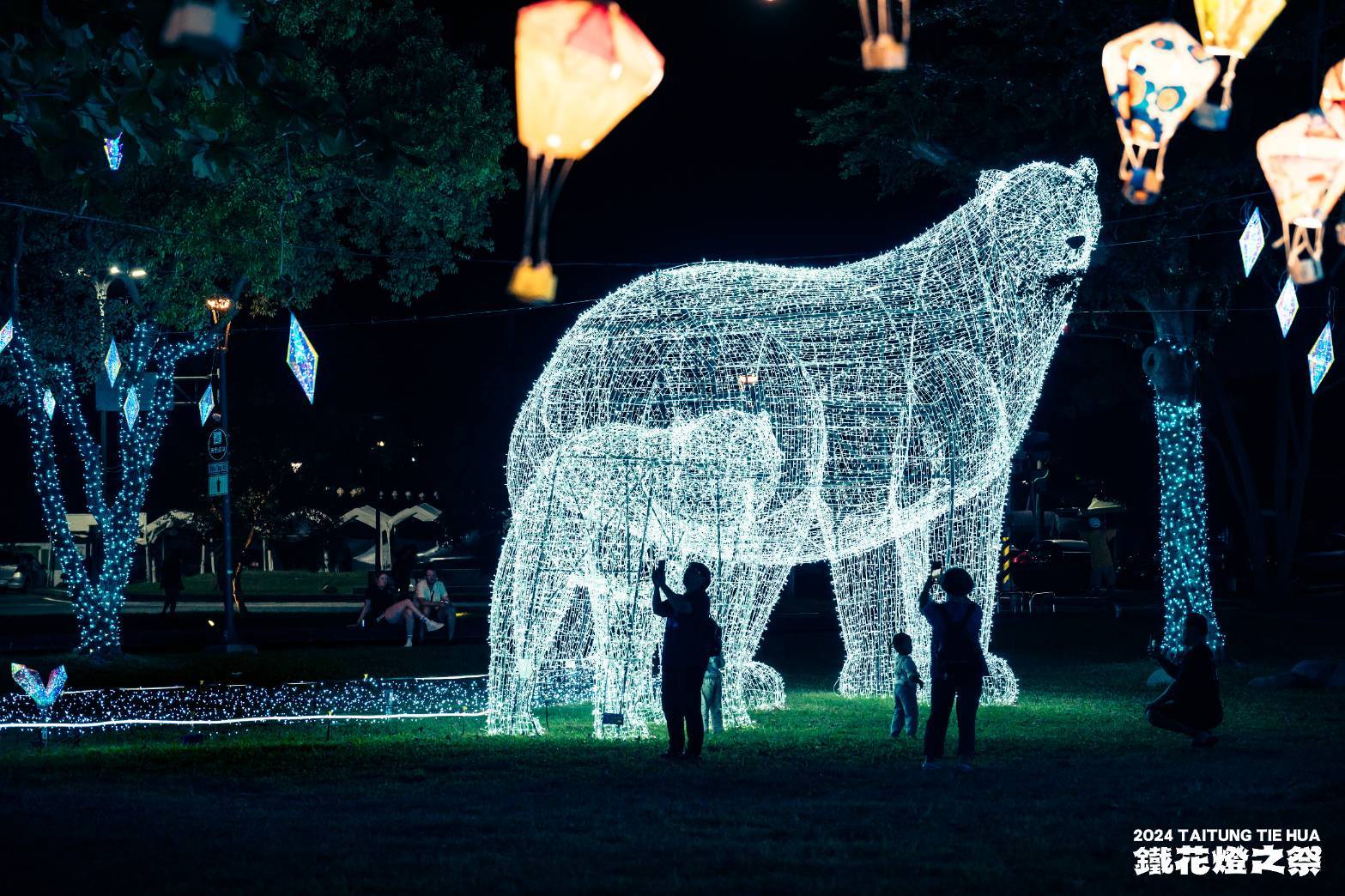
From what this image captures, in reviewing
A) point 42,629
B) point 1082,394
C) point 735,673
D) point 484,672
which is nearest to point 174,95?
point 735,673

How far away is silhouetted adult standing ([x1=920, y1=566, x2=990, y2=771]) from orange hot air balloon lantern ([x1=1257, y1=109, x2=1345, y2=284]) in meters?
2.83

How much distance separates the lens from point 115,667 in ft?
66.0

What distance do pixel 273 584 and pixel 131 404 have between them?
2787 cm

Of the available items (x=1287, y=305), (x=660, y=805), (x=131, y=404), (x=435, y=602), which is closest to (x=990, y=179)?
(x=1287, y=305)

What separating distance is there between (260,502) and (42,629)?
10.5 m

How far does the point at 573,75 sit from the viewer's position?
5.90m

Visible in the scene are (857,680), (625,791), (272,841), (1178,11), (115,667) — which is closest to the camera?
(272,841)

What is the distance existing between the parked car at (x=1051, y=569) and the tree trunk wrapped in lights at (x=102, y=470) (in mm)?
20949

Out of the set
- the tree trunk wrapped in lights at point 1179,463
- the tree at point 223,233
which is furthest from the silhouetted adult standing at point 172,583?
the tree trunk wrapped in lights at point 1179,463

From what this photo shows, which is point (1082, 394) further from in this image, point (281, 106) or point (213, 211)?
point (281, 106)

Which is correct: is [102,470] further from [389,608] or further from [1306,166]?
[1306,166]

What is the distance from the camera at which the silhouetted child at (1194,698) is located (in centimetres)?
1136

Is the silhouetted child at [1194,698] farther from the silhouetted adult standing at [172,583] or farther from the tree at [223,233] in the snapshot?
the silhouetted adult standing at [172,583]

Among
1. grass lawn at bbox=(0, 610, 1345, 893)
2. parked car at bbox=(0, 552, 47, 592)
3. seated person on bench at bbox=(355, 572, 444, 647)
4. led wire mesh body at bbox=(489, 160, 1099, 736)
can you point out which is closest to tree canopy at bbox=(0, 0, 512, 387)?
led wire mesh body at bbox=(489, 160, 1099, 736)
